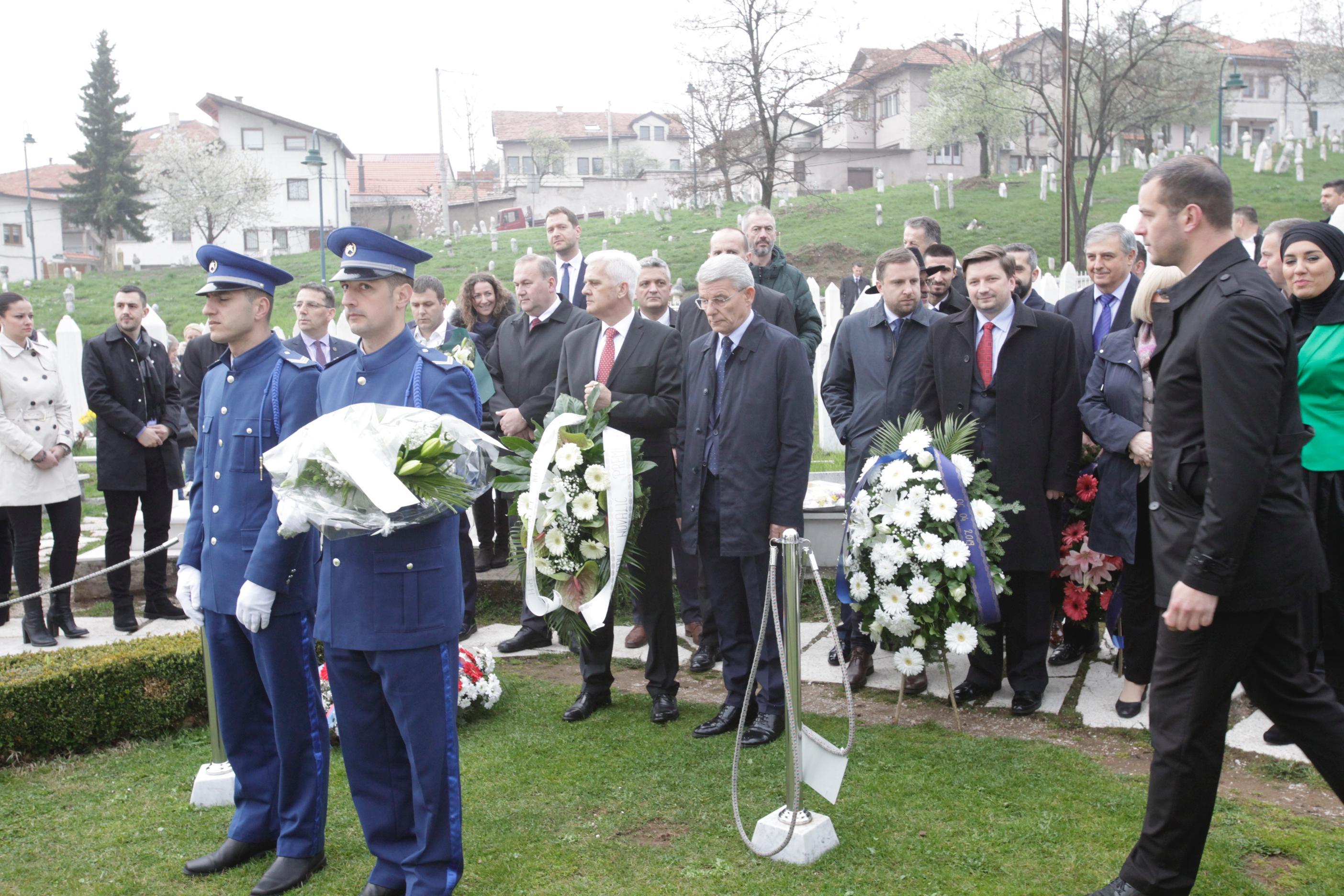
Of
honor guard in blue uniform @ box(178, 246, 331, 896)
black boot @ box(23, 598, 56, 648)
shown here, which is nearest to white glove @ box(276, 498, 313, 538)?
honor guard in blue uniform @ box(178, 246, 331, 896)

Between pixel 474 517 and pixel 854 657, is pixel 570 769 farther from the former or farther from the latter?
pixel 474 517

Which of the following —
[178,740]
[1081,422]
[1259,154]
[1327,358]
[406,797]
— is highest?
[1259,154]

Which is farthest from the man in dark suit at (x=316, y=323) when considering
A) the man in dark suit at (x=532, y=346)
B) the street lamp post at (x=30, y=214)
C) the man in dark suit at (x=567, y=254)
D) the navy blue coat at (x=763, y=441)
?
the street lamp post at (x=30, y=214)

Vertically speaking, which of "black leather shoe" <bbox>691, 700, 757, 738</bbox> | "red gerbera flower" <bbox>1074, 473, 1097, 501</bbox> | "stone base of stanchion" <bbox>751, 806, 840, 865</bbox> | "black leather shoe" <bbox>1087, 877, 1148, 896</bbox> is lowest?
"black leather shoe" <bbox>691, 700, 757, 738</bbox>


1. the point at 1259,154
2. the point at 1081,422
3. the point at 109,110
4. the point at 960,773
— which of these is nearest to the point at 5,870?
the point at 960,773

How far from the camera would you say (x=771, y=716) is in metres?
5.08

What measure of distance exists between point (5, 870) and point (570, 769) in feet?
7.39

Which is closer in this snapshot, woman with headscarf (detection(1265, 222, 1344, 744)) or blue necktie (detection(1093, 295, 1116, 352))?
woman with headscarf (detection(1265, 222, 1344, 744))

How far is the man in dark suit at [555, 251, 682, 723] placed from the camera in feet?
17.7

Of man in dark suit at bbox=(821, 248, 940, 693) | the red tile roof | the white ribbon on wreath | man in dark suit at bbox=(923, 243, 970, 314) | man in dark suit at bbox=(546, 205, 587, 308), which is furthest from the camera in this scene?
the red tile roof

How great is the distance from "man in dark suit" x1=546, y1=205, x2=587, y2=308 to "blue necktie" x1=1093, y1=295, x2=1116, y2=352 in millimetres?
3603

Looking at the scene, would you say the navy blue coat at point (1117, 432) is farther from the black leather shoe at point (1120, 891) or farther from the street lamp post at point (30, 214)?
the street lamp post at point (30, 214)

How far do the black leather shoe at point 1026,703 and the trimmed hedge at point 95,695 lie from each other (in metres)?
4.18

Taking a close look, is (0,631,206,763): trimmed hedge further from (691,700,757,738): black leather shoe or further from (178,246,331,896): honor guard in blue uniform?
(691,700,757,738): black leather shoe
